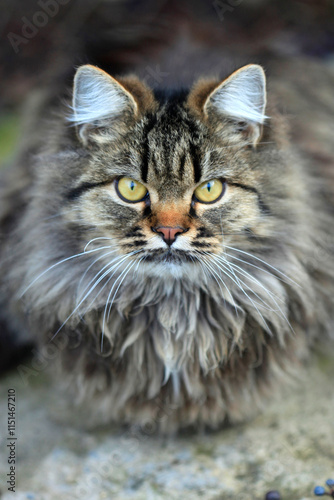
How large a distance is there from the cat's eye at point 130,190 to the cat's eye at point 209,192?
0.57 feet

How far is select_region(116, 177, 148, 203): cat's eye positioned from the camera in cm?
164

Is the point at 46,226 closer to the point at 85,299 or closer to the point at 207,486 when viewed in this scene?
the point at 85,299

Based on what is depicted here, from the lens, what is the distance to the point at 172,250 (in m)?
1.56

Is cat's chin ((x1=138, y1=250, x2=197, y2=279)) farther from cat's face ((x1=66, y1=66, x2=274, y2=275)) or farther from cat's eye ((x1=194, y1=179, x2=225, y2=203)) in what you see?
cat's eye ((x1=194, y1=179, x2=225, y2=203))

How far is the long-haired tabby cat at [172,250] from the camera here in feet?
5.33

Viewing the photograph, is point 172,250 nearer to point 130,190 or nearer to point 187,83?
point 130,190

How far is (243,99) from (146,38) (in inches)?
50.3

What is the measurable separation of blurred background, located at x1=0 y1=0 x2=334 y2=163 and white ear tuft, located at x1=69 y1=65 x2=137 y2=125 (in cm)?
16

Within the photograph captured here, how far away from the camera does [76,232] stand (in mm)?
1759

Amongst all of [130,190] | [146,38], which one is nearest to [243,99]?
[130,190]
